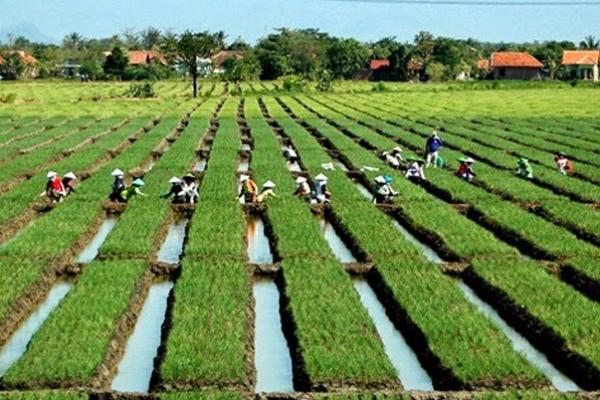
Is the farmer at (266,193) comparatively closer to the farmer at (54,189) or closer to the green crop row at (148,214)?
the green crop row at (148,214)

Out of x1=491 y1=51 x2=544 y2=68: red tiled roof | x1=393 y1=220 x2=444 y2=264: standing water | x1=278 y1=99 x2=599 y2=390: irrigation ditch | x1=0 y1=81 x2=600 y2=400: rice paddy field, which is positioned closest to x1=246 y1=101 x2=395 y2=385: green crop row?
x1=0 y1=81 x2=600 y2=400: rice paddy field

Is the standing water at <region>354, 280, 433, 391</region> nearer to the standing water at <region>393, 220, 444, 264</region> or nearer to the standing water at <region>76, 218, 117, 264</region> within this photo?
the standing water at <region>393, 220, 444, 264</region>

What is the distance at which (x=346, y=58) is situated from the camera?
11275 cm

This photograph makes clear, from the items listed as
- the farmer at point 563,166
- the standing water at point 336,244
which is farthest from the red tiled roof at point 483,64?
the standing water at point 336,244

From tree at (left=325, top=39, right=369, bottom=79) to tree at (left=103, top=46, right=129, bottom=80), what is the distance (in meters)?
25.2

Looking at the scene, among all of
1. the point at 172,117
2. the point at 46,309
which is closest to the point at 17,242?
the point at 46,309

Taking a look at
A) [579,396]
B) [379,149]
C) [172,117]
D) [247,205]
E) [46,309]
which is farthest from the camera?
[172,117]

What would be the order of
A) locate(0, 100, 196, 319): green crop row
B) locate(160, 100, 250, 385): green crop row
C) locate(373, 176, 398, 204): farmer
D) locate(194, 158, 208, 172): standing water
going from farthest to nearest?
locate(194, 158, 208, 172): standing water → locate(373, 176, 398, 204): farmer → locate(0, 100, 196, 319): green crop row → locate(160, 100, 250, 385): green crop row

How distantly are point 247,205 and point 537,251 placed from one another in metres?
6.85

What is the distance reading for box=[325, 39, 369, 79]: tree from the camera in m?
113

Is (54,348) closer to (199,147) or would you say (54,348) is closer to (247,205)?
(247,205)

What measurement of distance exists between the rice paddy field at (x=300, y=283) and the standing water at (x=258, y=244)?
0.09 m

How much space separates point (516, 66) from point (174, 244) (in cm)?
9418

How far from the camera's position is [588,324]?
11328mm
